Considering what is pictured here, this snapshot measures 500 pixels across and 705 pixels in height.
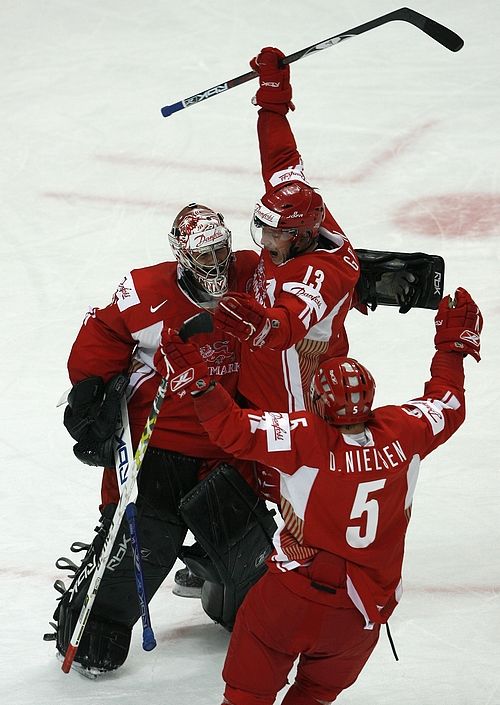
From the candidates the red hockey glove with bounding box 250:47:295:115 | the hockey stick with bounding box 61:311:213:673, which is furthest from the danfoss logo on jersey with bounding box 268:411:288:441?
the red hockey glove with bounding box 250:47:295:115

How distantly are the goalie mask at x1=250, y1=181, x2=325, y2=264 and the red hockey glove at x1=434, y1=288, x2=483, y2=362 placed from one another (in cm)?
45

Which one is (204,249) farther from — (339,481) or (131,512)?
(339,481)

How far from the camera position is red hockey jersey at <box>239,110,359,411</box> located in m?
3.56

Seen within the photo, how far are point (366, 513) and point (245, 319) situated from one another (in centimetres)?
61

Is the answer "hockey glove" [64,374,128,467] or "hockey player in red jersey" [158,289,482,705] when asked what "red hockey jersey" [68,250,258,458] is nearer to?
"hockey glove" [64,374,128,467]

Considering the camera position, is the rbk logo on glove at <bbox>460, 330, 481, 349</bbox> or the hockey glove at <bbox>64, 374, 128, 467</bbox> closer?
the rbk logo on glove at <bbox>460, 330, 481, 349</bbox>

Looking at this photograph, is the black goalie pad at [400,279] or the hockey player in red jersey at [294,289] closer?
the hockey player in red jersey at [294,289]

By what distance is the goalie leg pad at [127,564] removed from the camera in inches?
148

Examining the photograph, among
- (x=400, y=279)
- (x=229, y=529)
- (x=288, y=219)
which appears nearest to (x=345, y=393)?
(x=288, y=219)

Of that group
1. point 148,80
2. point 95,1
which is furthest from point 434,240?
point 95,1

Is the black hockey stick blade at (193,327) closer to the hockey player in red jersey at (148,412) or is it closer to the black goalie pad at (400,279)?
the hockey player in red jersey at (148,412)

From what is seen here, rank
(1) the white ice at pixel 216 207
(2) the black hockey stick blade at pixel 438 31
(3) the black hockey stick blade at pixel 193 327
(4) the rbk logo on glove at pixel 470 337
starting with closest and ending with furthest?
(3) the black hockey stick blade at pixel 193 327 < (4) the rbk logo on glove at pixel 470 337 < (1) the white ice at pixel 216 207 < (2) the black hockey stick blade at pixel 438 31

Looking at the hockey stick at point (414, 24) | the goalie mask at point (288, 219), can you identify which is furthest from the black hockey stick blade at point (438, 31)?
the goalie mask at point (288, 219)

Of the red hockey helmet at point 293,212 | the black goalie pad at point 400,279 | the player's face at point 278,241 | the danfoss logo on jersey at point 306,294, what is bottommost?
the danfoss logo on jersey at point 306,294
